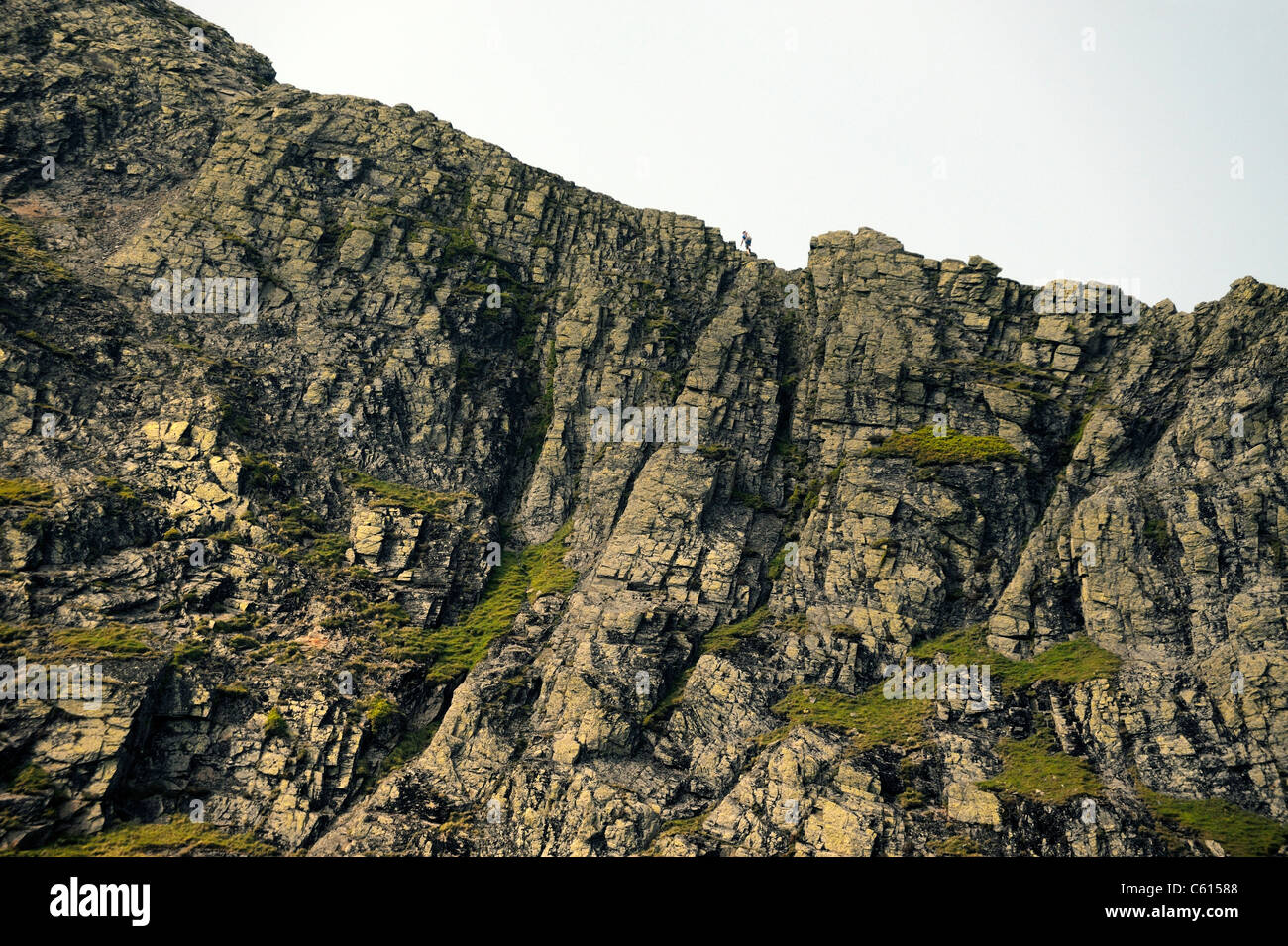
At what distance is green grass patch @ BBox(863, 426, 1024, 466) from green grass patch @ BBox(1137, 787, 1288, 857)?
24148 mm

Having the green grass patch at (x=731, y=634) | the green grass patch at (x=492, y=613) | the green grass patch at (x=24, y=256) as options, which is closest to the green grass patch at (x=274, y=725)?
the green grass patch at (x=492, y=613)

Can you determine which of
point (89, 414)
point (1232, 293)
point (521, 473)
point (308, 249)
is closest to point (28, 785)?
point (89, 414)

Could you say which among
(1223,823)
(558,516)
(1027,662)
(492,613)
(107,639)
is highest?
(558,516)

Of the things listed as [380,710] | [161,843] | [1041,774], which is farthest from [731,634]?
[161,843]

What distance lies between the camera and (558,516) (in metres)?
69.8

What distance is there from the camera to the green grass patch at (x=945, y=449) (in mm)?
64312

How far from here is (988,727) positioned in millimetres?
52500

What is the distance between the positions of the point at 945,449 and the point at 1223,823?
2856cm

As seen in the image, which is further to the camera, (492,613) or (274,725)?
(492,613)

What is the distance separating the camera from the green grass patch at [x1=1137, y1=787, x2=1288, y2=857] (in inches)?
1740

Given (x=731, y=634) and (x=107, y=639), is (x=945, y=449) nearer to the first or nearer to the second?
(x=731, y=634)

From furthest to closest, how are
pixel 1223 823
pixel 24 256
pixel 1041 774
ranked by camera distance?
pixel 24 256 < pixel 1041 774 < pixel 1223 823

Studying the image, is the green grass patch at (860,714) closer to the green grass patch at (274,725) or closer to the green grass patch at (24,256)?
the green grass patch at (274,725)
